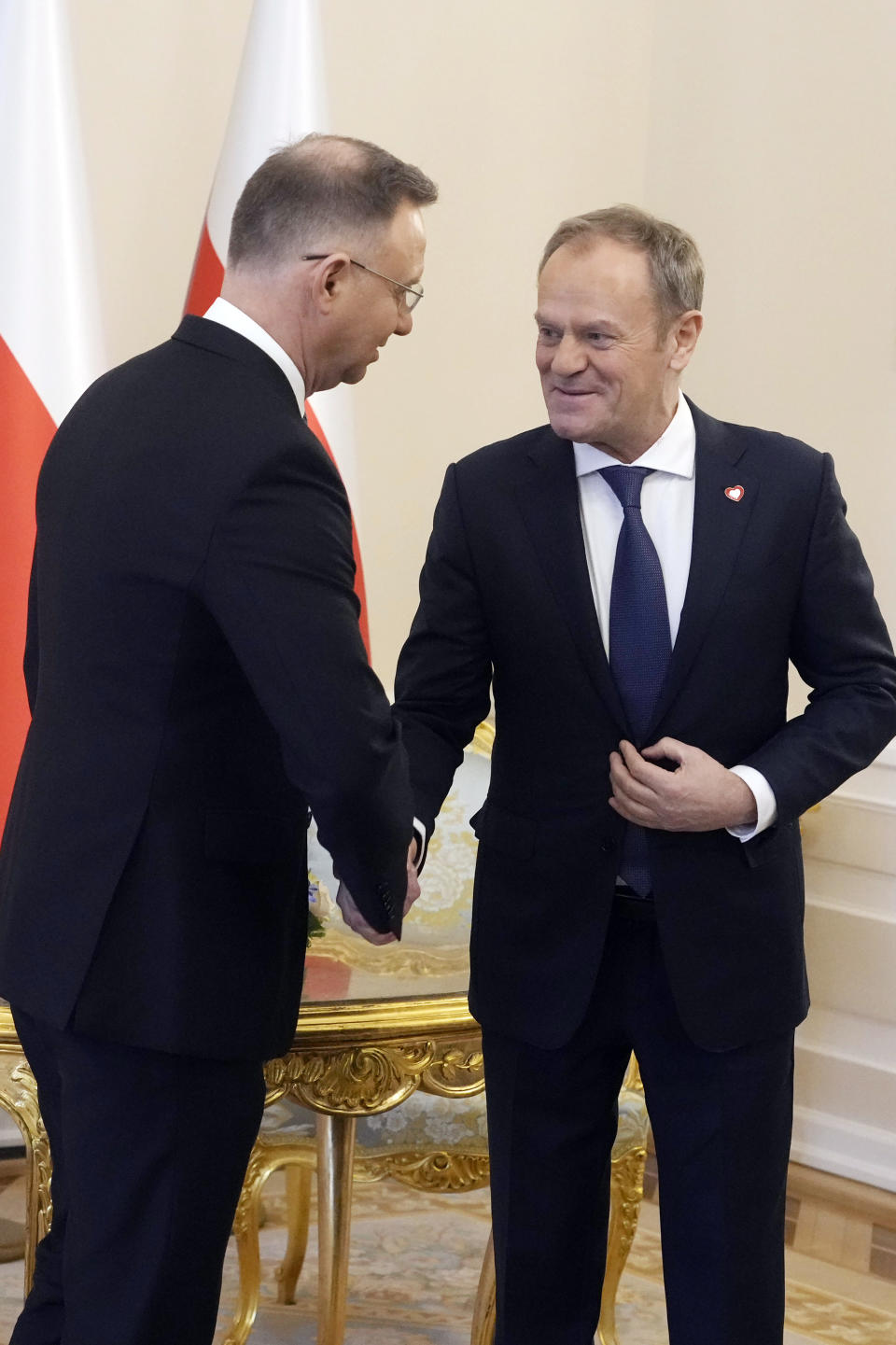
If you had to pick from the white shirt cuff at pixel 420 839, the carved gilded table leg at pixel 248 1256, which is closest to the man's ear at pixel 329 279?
the white shirt cuff at pixel 420 839

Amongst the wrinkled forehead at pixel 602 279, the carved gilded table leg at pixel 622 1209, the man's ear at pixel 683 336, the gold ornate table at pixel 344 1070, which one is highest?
the wrinkled forehead at pixel 602 279

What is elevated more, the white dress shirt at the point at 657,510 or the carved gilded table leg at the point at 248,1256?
the white dress shirt at the point at 657,510

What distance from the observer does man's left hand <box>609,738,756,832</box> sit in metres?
1.84

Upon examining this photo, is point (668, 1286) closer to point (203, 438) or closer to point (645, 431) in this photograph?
point (645, 431)

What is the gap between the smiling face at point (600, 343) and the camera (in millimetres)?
1948

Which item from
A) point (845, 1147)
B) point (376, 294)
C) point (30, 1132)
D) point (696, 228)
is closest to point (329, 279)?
point (376, 294)

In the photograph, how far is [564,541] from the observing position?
1.99 metres

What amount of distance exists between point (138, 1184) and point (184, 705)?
1.74 ft

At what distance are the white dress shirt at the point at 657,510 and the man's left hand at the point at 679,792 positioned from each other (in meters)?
0.09

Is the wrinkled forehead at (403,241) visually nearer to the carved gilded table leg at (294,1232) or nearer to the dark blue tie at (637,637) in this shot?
the dark blue tie at (637,637)

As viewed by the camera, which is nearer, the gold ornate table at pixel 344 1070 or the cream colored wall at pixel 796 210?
the gold ornate table at pixel 344 1070

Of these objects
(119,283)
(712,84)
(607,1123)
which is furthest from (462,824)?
(712,84)

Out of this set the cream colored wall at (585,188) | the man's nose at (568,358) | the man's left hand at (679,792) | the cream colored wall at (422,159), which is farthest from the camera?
the cream colored wall at (585,188)

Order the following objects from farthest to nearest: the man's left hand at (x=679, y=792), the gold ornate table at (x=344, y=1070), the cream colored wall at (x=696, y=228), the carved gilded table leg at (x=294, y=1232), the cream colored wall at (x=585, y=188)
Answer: the cream colored wall at (x=696, y=228) < the cream colored wall at (x=585, y=188) < the carved gilded table leg at (x=294, y=1232) < the gold ornate table at (x=344, y=1070) < the man's left hand at (x=679, y=792)
